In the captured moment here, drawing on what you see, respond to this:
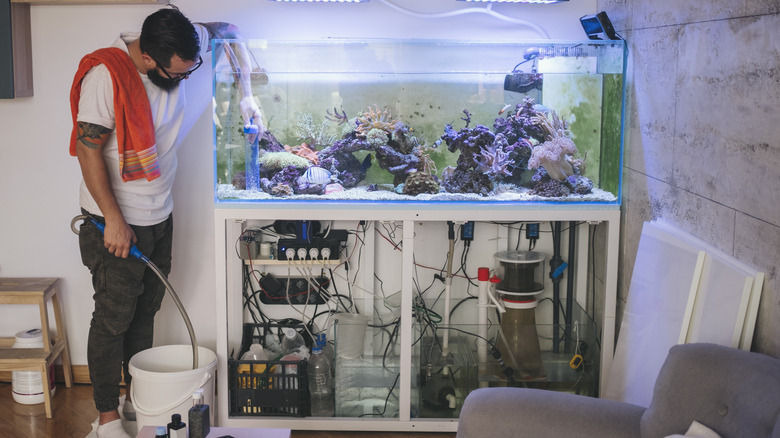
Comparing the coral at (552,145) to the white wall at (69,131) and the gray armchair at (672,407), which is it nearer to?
the white wall at (69,131)

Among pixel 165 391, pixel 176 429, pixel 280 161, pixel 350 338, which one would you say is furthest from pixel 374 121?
pixel 176 429

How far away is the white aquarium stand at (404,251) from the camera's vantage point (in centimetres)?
299

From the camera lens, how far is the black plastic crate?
314 cm

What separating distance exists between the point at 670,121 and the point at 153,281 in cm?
207

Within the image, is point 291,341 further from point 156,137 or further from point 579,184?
point 579,184

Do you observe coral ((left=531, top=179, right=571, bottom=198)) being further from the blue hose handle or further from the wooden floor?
the blue hose handle

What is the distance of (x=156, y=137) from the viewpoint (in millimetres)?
2936

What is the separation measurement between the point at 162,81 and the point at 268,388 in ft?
4.27

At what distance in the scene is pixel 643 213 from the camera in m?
2.85

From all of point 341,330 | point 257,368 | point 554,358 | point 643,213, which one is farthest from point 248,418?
point 643,213

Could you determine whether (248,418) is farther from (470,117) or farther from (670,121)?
(670,121)

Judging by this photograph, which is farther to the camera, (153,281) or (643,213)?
(153,281)

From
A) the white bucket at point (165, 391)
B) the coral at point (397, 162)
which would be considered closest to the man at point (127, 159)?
the white bucket at point (165, 391)

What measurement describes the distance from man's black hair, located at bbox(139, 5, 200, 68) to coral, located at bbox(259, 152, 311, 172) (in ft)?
1.61
